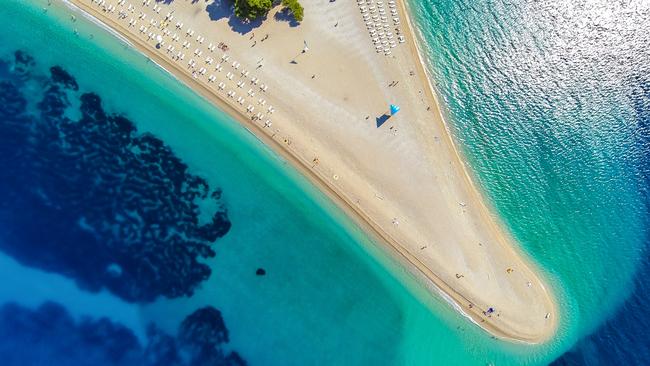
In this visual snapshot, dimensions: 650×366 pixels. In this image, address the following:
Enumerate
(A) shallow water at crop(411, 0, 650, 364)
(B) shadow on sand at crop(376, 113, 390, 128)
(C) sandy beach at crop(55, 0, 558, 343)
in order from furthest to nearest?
(A) shallow water at crop(411, 0, 650, 364) → (B) shadow on sand at crop(376, 113, 390, 128) → (C) sandy beach at crop(55, 0, 558, 343)

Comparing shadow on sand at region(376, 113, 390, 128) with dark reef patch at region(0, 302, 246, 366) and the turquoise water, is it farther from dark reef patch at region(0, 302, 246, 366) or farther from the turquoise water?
dark reef patch at region(0, 302, 246, 366)

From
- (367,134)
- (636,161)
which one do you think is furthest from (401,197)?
(636,161)

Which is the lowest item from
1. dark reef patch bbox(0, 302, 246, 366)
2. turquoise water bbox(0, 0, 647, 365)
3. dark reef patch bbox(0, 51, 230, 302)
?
dark reef patch bbox(0, 302, 246, 366)

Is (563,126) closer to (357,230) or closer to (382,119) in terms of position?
(382,119)

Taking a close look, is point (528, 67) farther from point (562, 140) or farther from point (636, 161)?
point (636, 161)

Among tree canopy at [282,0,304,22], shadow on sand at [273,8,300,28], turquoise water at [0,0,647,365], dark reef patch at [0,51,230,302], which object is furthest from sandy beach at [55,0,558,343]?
dark reef patch at [0,51,230,302]
